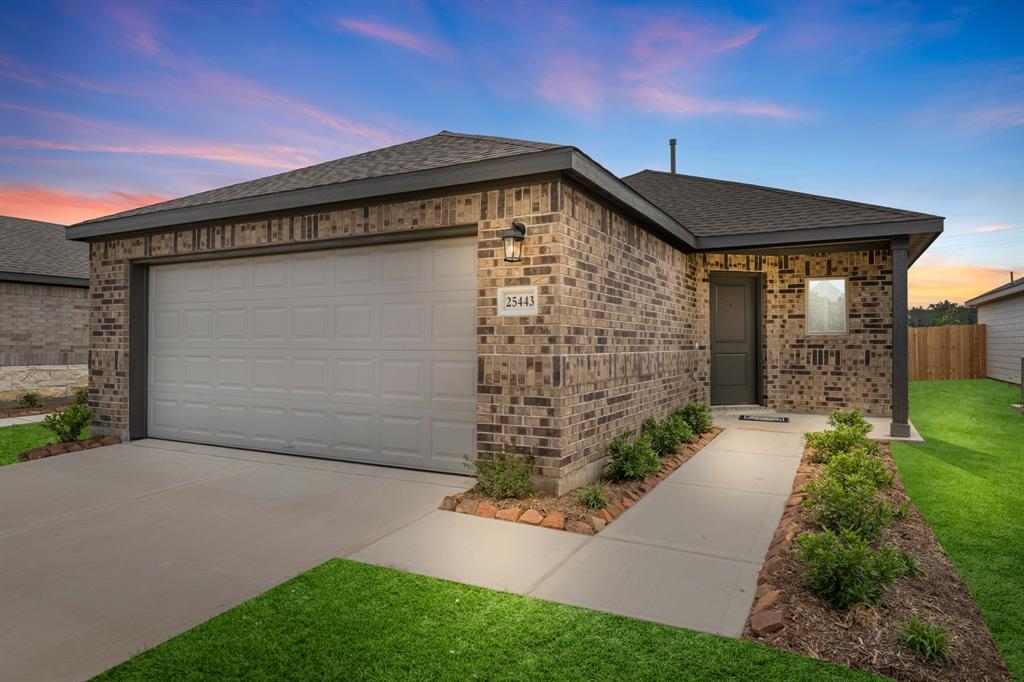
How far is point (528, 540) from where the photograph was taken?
13.6 feet

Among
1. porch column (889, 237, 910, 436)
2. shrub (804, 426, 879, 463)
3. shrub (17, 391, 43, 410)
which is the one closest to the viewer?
shrub (804, 426, 879, 463)

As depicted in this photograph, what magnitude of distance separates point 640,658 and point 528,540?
5.45 feet

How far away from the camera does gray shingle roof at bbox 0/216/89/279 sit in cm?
1296

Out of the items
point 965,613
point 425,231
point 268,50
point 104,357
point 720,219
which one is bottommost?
point 965,613

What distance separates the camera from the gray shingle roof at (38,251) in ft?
42.5

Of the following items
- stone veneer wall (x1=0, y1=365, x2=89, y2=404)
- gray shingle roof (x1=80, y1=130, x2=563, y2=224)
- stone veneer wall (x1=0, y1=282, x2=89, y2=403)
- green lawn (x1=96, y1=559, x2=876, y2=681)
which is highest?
gray shingle roof (x1=80, y1=130, x2=563, y2=224)

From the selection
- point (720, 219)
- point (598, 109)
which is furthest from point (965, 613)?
point (598, 109)

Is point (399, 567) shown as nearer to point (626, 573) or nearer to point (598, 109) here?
point (626, 573)

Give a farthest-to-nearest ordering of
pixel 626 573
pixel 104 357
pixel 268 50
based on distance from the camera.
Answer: pixel 268 50 < pixel 104 357 < pixel 626 573

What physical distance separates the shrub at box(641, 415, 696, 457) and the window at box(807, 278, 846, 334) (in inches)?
168

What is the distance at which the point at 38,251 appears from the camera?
1425 centimetres

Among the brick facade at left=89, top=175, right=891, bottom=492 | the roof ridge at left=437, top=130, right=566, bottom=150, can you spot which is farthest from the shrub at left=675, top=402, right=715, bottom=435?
the roof ridge at left=437, top=130, right=566, bottom=150

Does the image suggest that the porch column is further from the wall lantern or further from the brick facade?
the wall lantern

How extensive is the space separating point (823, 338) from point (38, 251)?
18.1m
